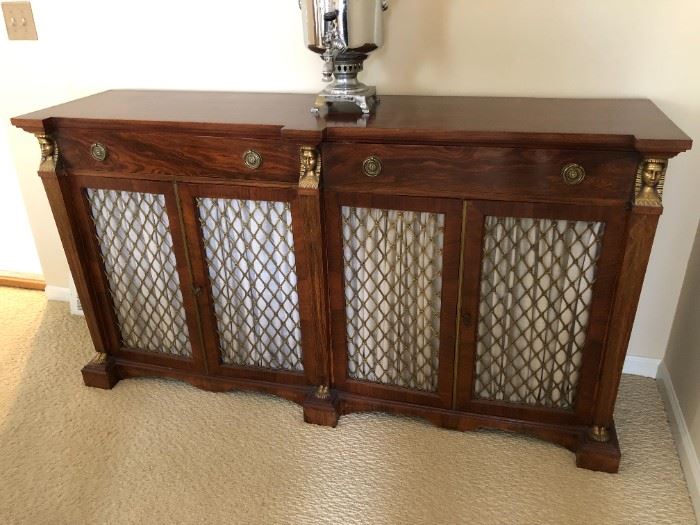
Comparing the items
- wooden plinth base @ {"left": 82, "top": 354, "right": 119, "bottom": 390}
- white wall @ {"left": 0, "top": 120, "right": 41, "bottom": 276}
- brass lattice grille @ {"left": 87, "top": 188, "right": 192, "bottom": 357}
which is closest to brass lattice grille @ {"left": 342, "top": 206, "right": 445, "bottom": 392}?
brass lattice grille @ {"left": 87, "top": 188, "right": 192, "bottom": 357}

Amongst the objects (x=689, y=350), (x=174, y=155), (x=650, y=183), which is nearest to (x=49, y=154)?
(x=174, y=155)

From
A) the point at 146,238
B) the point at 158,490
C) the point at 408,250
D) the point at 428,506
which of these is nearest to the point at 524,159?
the point at 408,250

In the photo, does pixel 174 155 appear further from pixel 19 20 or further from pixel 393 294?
pixel 19 20

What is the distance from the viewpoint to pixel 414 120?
4.50 ft

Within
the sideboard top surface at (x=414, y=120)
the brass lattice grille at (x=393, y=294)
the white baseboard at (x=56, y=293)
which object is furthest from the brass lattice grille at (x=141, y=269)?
the white baseboard at (x=56, y=293)

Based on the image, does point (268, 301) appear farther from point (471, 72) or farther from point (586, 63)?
point (586, 63)

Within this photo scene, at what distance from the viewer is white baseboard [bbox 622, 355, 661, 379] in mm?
1830

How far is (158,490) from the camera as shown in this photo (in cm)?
150

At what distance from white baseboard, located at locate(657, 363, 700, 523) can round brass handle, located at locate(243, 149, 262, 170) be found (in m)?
1.32

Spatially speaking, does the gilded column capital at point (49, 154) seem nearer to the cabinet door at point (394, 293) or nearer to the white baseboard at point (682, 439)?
the cabinet door at point (394, 293)

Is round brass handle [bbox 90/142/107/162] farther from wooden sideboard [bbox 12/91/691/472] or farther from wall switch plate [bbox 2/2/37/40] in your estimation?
wall switch plate [bbox 2/2/37/40]

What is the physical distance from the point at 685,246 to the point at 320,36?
118 cm

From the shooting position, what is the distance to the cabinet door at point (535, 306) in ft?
4.39

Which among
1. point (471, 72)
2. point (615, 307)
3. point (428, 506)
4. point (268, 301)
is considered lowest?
point (428, 506)
